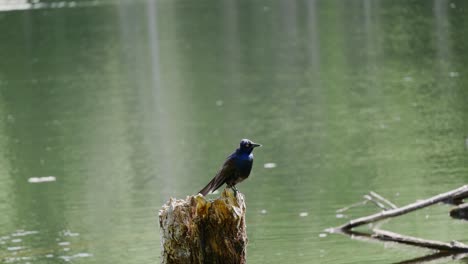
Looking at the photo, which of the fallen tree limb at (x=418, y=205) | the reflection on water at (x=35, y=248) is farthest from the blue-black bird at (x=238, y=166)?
the reflection on water at (x=35, y=248)

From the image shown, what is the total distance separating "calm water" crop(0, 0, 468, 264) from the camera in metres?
13.4

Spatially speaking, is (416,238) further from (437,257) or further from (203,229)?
(203,229)

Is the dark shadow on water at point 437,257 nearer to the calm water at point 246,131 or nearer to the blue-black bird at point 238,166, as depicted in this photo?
the calm water at point 246,131

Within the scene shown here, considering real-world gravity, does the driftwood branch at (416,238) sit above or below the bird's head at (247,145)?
below

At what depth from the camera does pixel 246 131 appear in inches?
786

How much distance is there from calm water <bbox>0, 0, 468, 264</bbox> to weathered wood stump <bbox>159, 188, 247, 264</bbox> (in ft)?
12.7

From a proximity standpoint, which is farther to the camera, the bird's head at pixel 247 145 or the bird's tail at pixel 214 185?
the bird's tail at pixel 214 185

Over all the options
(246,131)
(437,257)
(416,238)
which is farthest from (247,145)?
(246,131)

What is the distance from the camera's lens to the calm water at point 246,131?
1340cm

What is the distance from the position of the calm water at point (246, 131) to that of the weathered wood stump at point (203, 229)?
387 cm

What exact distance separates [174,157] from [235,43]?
18621 millimetres

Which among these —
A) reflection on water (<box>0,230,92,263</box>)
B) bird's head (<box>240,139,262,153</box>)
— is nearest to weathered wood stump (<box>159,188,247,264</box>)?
bird's head (<box>240,139,262,153</box>)

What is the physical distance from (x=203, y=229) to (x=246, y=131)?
12.0 metres

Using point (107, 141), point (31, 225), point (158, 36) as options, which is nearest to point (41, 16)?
point (158, 36)
